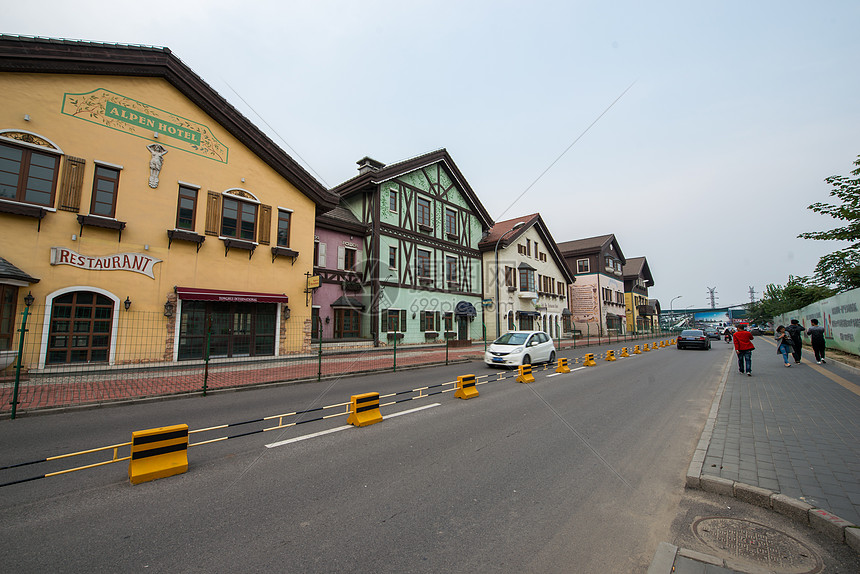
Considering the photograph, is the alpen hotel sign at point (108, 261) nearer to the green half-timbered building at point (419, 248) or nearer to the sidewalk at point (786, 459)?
the green half-timbered building at point (419, 248)

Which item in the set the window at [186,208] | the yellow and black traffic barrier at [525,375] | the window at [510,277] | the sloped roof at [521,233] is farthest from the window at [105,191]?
the window at [510,277]

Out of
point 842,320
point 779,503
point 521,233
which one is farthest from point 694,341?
point 779,503

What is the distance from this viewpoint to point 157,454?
439cm

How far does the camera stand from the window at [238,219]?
1579 cm

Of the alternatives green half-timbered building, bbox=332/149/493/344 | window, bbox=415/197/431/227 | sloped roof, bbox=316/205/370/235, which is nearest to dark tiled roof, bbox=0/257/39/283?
sloped roof, bbox=316/205/370/235

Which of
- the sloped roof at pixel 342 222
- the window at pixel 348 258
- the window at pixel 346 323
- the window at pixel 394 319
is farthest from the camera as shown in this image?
the window at pixel 348 258

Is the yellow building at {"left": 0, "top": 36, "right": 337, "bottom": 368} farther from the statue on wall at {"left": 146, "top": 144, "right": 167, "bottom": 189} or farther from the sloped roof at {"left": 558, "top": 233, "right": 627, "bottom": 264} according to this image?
the sloped roof at {"left": 558, "top": 233, "right": 627, "bottom": 264}

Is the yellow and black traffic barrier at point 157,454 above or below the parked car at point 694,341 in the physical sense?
below

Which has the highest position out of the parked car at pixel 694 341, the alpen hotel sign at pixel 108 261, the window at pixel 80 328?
the alpen hotel sign at pixel 108 261

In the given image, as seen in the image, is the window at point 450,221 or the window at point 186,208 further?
the window at point 450,221

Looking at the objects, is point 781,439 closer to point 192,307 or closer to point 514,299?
point 192,307

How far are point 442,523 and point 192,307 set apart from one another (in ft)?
49.0

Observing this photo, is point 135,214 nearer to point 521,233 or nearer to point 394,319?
point 394,319

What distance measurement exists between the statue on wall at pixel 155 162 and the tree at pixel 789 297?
23849mm
